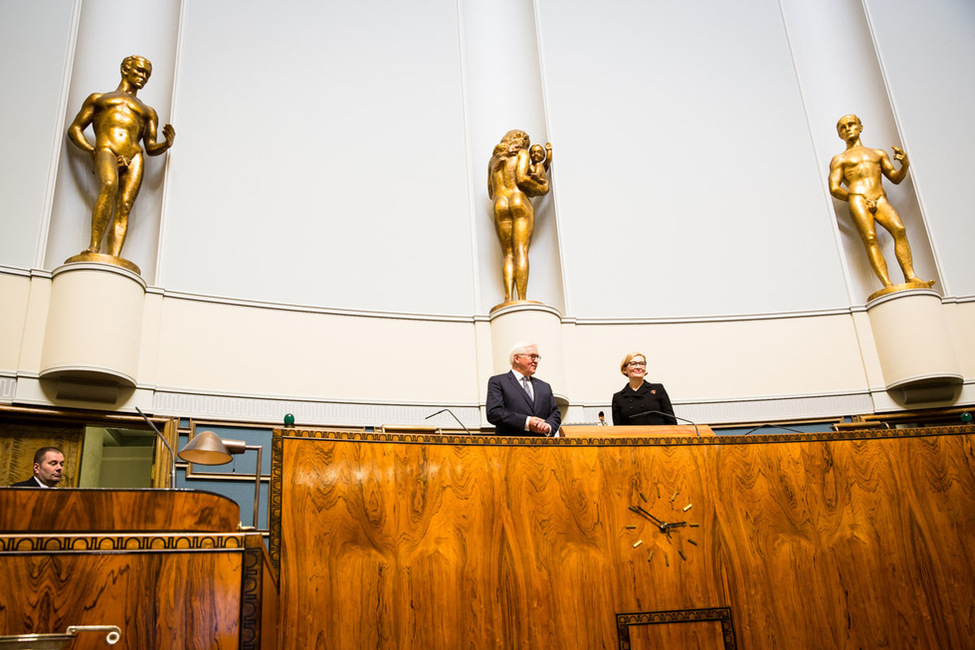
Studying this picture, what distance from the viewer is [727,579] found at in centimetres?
426

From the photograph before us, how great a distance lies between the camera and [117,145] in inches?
254

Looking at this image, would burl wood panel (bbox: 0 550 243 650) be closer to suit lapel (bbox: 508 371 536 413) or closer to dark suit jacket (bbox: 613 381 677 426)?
suit lapel (bbox: 508 371 536 413)

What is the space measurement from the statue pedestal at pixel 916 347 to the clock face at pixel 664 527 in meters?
3.71

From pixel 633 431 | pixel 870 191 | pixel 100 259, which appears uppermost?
pixel 870 191

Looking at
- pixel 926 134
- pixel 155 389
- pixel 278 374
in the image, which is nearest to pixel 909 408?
pixel 926 134

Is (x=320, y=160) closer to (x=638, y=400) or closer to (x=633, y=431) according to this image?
(x=638, y=400)

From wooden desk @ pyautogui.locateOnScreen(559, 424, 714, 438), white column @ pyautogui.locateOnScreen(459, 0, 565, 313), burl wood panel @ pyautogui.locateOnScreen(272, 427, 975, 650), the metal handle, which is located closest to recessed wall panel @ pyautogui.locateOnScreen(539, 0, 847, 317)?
white column @ pyautogui.locateOnScreen(459, 0, 565, 313)

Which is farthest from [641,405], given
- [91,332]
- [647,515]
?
[91,332]

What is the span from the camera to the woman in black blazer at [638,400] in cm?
555

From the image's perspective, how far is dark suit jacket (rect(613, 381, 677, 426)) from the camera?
556cm

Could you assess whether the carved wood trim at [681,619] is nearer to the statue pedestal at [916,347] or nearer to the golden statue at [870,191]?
the statue pedestal at [916,347]

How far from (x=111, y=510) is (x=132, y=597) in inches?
25.2

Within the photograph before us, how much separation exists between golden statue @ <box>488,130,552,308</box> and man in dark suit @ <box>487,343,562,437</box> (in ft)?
7.60

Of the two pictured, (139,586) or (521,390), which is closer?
(139,586)
